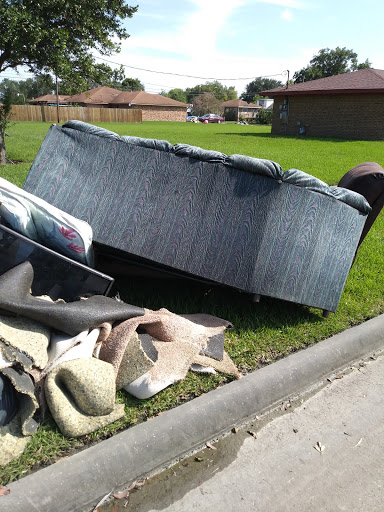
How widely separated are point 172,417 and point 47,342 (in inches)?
32.2

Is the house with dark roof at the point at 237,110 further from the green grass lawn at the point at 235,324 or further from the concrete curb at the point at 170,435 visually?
the concrete curb at the point at 170,435

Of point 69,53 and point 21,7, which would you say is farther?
point 69,53

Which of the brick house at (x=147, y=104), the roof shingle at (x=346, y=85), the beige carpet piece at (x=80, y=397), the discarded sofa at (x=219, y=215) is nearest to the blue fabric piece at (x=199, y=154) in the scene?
the discarded sofa at (x=219, y=215)

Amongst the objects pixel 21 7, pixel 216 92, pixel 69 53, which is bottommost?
pixel 216 92

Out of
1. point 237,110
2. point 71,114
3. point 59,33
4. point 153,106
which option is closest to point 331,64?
point 237,110

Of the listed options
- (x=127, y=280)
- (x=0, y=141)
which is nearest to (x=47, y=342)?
(x=127, y=280)

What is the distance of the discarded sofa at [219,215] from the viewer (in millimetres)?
3287

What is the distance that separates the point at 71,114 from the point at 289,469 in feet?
153

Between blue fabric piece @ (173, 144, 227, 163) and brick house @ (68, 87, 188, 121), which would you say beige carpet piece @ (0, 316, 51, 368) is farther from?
brick house @ (68, 87, 188, 121)

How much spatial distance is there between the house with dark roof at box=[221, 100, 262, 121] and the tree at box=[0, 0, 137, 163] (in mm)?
Answer: 66748

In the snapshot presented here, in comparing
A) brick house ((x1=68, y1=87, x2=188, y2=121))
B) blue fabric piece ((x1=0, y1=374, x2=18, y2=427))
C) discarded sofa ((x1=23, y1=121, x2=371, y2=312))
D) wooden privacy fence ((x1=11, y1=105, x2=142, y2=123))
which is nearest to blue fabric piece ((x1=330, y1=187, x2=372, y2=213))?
discarded sofa ((x1=23, y1=121, x2=371, y2=312))

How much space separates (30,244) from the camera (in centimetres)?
272

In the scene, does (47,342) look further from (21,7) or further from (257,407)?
(21,7)

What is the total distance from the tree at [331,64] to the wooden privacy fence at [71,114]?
43.0m
